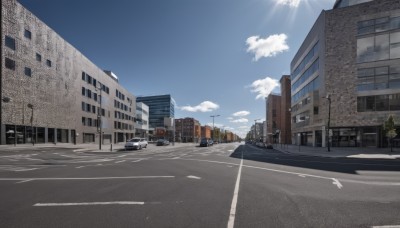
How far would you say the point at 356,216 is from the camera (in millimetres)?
5801

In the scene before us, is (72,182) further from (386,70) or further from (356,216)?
(386,70)

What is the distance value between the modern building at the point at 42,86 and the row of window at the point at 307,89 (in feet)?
126

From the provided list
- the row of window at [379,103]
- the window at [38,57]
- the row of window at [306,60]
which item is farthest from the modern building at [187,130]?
the row of window at [379,103]

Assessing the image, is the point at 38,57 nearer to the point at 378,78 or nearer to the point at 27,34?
the point at 27,34

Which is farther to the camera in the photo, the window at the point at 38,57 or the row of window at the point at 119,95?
the row of window at the point at 119,95

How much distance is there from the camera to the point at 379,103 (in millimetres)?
39875

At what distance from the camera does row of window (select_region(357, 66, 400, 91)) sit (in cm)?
3888

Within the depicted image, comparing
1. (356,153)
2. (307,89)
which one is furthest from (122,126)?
(356,153)

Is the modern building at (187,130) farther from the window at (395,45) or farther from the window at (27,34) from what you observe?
the window at (395,45)

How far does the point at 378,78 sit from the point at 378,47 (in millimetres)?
4777

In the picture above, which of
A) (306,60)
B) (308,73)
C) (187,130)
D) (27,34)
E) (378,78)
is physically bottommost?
(187,130)

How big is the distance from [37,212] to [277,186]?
24.5 ft

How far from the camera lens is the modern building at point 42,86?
35500mm

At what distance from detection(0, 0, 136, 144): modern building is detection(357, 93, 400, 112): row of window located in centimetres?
4019
